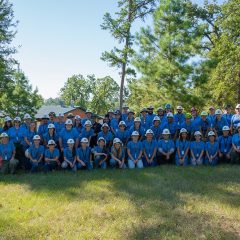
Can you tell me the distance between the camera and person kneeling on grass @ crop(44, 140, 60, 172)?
45.3 ft

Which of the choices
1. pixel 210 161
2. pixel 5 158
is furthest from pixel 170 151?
pixel 5 158

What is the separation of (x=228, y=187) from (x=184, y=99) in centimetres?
1858

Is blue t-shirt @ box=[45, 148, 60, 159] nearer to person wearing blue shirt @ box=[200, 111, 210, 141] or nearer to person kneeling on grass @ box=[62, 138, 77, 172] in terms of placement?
person kneeling on grass @ box=[62, 138, 77, 172]

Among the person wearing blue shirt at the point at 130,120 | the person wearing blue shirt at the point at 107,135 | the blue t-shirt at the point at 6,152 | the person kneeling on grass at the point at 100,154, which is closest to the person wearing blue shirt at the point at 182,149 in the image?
the person wearing blue shirt at the point at 130,120

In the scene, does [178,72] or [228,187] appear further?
[178,72]

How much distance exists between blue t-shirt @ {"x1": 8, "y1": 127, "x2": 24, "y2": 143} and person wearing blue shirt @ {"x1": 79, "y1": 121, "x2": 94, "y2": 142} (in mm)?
2193

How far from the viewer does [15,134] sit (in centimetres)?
1438

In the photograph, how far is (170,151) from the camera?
1434 cm

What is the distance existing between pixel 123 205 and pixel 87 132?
5.74 meters

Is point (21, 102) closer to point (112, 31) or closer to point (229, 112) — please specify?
point (112, 31)

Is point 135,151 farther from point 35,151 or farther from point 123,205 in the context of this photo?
point 123,205

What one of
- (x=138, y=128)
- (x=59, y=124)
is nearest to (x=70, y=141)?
(x=59, y=124)

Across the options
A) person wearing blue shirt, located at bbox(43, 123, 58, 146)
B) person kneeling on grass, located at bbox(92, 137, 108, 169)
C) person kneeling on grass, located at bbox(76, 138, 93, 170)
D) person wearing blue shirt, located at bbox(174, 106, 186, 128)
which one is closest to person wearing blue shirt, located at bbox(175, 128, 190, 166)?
person wearing blue shirt, located at bbox(174, 106, 186, 128)

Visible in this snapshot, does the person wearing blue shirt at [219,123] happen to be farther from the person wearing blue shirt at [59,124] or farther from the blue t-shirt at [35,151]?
the blue t-shirt at [35,151]
